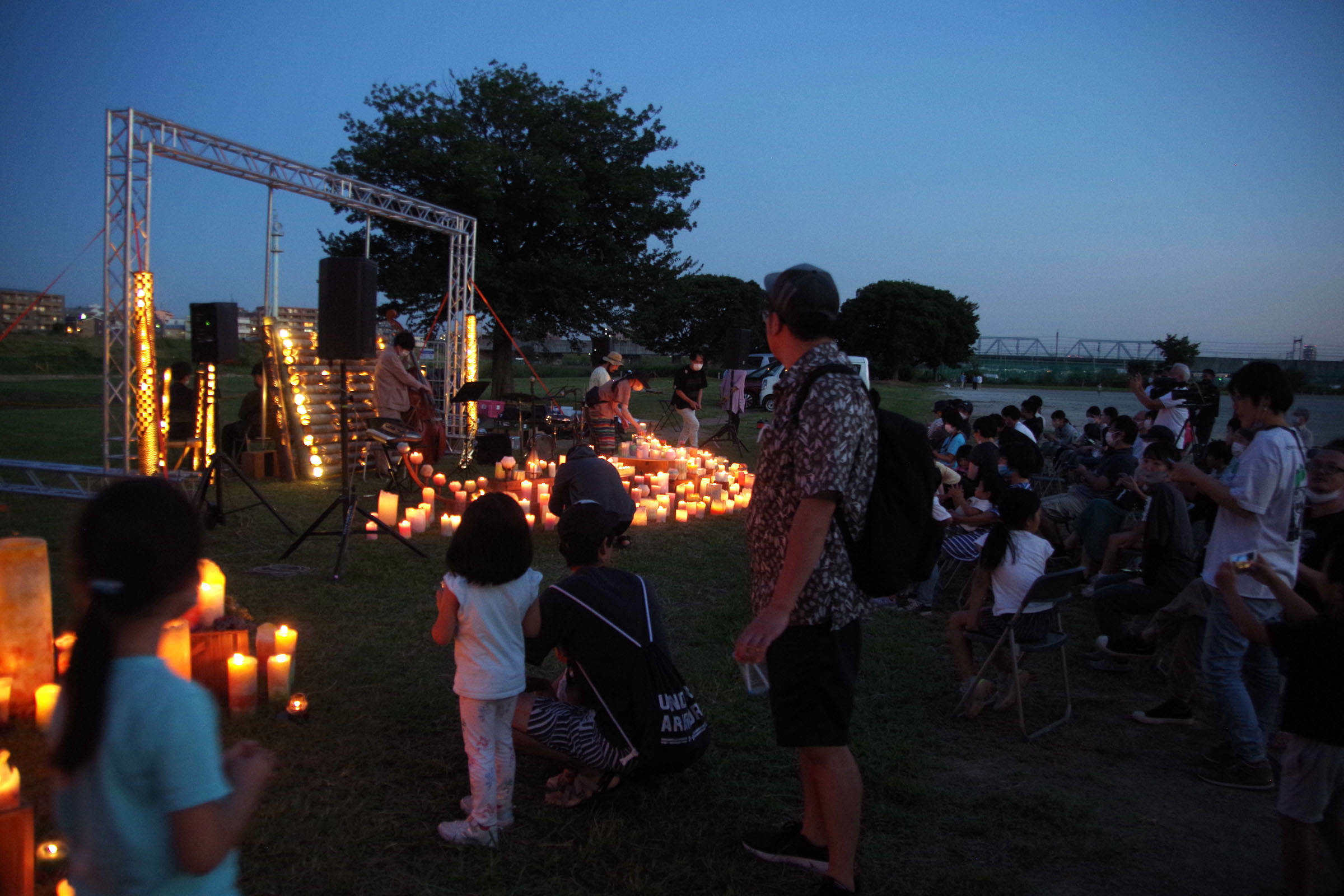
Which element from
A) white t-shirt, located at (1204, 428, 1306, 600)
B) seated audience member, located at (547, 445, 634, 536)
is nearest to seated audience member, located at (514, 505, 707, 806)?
white t-shirt, located at (1204, 428, 1306, 600)

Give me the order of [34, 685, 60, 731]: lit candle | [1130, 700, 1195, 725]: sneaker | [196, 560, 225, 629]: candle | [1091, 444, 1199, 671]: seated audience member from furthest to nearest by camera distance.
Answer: [1091, 444, 1199, 671]: seated audience member < [1130, 700, 1195, 725]: sneaker < [196, 560, 225, 629]: candle < [34, 685, 60, 731]: lit candle

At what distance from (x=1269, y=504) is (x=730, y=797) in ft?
8.45

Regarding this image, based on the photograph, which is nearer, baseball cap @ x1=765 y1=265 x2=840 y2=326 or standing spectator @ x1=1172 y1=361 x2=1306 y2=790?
baseball cap @ x1=765 y1=265 x2=840 y2=326

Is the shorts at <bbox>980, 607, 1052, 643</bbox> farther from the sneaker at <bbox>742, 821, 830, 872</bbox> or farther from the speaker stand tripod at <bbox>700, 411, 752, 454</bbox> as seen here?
the speaker stand tripod at <bbox>700, 411, 752, 454</bbox>

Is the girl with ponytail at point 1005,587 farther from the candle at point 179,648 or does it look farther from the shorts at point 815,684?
the candle at point 179,648

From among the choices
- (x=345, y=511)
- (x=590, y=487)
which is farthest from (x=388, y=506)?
(x=590, y=487)

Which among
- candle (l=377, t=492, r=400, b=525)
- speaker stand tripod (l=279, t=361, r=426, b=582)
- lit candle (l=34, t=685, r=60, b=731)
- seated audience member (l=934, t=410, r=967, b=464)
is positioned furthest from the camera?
seated audience member (l=934, t=410, r=967, b=464)

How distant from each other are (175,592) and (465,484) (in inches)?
329

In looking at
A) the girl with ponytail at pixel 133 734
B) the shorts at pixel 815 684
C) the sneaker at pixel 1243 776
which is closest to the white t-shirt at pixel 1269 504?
the sneaker at pixel 1243 776

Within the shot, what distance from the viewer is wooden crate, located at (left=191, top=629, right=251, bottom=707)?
161 inches

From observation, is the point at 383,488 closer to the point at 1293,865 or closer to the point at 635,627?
the point at 635,627

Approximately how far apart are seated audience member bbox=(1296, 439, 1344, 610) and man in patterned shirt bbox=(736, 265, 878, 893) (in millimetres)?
2364

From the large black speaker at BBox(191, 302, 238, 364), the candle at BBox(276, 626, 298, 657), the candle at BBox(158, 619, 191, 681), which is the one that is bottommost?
the candle at BBox(276, 626, 298, 657)

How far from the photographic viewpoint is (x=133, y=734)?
139 centimetres
